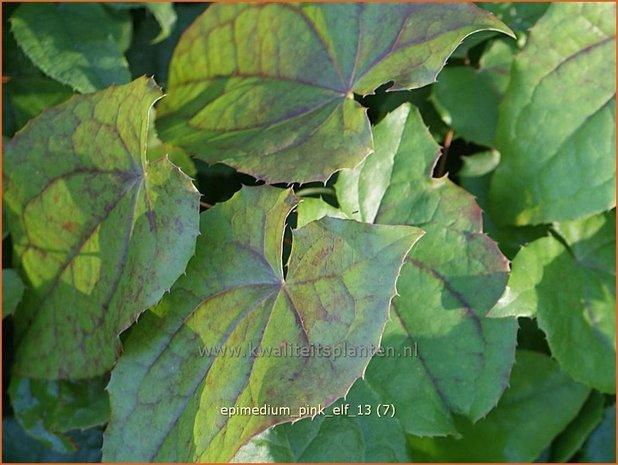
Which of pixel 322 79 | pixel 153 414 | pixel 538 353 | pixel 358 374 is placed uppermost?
pixel 322 79

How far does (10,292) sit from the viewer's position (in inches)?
44.2

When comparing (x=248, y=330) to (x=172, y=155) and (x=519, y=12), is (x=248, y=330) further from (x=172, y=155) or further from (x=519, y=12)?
(x=519, y=12)

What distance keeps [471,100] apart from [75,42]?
0.69 metres

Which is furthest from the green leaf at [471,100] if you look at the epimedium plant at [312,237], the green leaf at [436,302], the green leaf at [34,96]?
the green leaf at [34,96]

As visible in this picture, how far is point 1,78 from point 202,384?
2.30 ft

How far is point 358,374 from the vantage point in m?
0.82

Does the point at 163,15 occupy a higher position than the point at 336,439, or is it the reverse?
the point at 163,15

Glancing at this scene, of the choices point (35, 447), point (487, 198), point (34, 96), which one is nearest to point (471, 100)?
point (487, 198)

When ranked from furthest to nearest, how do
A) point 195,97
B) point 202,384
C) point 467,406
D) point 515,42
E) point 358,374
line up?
point 515,42 → point 195,97 → point 467,406 → point 202,384 → point 358,374

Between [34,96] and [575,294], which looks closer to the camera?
[575,294]

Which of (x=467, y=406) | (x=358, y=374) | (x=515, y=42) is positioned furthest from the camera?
(x=515, y=42)


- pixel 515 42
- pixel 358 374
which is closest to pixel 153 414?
pixel 358 374

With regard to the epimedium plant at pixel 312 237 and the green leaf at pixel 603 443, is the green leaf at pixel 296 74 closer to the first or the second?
the epimedium plant at pixel 312 237

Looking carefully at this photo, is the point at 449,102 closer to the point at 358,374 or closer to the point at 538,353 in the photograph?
the point at 538,353
